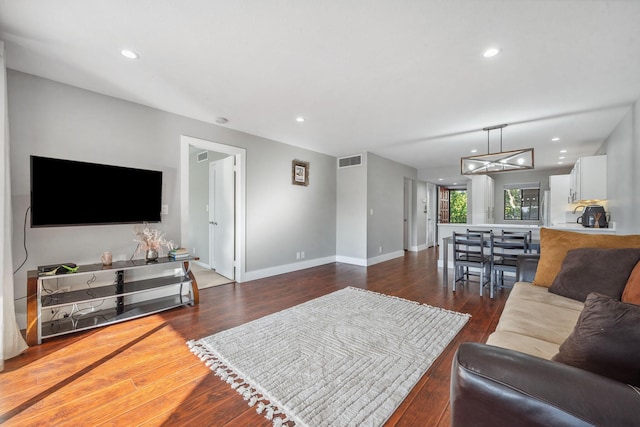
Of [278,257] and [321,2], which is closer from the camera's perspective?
[321,2]

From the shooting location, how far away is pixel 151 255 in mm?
3053

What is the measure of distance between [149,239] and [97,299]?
2.43 feet

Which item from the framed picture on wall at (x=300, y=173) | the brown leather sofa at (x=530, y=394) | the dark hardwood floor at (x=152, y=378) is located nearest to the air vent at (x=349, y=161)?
the framed picture on wall at (x=300, y=173)

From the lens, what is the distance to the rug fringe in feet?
4.99

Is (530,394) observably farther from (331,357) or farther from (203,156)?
(203,156)

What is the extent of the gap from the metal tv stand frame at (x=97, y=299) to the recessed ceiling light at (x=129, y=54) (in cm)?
198

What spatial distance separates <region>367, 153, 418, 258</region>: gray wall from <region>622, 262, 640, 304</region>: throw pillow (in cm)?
407

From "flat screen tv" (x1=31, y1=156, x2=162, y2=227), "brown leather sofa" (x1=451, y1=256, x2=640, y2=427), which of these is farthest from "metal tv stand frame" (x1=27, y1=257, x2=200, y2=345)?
"brown leather sofa" (x1=451, y1=256, x2=640, y2=427)

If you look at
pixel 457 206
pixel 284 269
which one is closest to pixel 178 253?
pixel 284 269

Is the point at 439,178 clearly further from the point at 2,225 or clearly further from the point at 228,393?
the point at 2,225

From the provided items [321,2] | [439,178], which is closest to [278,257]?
[321,2]

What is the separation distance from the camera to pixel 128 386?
1805 millimetres

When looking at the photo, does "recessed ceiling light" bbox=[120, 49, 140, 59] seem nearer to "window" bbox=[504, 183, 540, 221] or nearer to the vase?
the vase

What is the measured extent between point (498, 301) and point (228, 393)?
11.0ft
